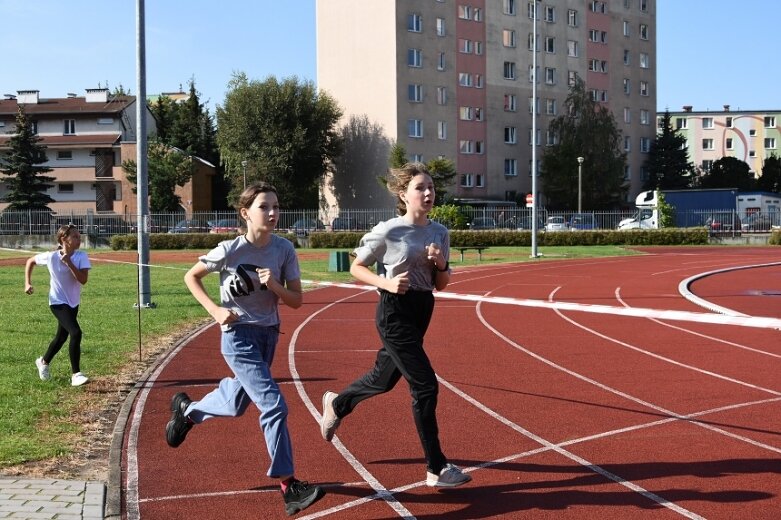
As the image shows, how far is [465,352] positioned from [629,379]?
8.95 feet

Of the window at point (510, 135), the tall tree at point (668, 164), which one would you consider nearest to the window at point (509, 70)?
the window at point (510, 135)

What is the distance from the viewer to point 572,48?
7275 cm

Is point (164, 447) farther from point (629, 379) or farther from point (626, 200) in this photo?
point (626, 200)

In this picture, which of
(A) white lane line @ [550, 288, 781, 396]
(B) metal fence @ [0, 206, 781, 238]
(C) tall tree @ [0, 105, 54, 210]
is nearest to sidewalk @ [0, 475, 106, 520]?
(A) white lane line @ [550, 288, 781, 396]

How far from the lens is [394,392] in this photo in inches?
348

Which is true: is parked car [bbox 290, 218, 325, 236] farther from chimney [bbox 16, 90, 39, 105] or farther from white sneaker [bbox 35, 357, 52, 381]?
white sneaker [bbox 35, 357, 52, 381]

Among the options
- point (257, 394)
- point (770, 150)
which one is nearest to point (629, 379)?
point (257, 394)

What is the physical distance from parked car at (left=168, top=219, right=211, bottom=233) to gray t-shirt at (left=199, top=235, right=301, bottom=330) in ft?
158

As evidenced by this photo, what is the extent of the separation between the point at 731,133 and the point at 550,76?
4593 cm

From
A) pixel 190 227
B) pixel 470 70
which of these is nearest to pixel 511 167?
pixel 470 70

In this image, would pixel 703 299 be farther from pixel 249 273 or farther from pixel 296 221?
pixel 296 221

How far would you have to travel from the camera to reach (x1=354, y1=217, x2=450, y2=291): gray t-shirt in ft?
18.2

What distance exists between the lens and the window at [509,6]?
6794cm

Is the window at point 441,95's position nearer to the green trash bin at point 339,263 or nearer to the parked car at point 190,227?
the parked car at point 190,227
